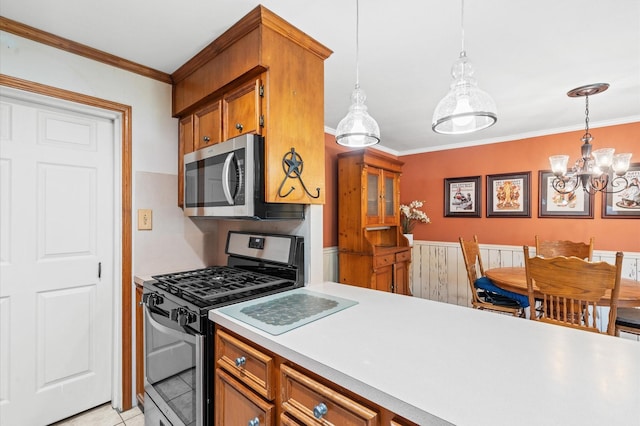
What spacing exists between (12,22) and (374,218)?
311 centimetres

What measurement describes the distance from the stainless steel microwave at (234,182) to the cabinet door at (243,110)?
0.09 meters

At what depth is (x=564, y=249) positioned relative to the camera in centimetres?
302

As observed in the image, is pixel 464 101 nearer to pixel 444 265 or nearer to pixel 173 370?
pixel 173 370

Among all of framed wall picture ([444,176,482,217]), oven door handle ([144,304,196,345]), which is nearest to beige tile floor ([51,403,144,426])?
oven door handle ([144,304,196,345])

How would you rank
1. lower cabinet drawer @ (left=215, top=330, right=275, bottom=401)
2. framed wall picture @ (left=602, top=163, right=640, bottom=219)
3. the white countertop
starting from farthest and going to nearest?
1. framed wall picture @ (left=602, top=163, right=640, bottom=219)
2. lower cabinet drawer @ (left=215, top=330, right=275, bottom=401)
3. the white countertop

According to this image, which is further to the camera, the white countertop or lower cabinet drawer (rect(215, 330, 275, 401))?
lower cabinet drawer (rect(215, 330, 275, 401))

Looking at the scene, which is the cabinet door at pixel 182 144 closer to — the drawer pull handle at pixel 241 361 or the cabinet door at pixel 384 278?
the drawer pull handle at pixel 241 361

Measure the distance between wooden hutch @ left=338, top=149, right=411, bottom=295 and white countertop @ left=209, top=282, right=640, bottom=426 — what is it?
195 cm

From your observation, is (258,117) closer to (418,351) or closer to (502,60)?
(418,351)

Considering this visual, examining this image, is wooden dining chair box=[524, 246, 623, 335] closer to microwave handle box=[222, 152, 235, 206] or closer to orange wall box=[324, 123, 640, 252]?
orange wall box=[324, 123, 640, 252]

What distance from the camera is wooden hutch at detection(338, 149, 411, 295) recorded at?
3.19 metres

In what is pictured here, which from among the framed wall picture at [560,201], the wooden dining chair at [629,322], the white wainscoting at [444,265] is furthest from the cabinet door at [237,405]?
the framed wall picture at [560,201]

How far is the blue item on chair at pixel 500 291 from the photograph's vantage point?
2.75 meters

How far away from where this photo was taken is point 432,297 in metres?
4.29
